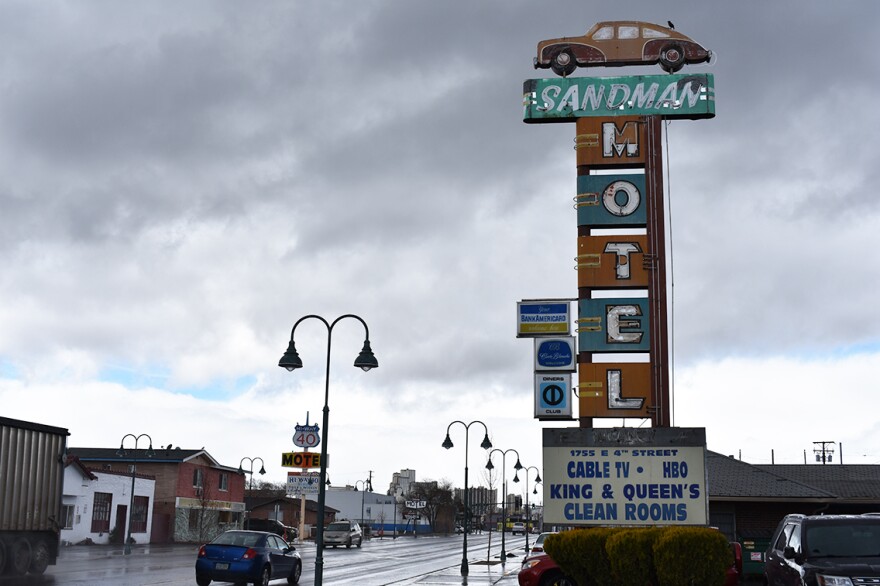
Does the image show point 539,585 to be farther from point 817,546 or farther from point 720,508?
point 720,508

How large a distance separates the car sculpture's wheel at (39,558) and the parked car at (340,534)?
115 feet

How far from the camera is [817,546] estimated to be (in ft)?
46.2

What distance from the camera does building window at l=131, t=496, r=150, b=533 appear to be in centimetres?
6172

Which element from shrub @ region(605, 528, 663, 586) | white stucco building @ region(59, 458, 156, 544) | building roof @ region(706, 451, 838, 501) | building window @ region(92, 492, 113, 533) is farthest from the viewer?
building window @ region(92, 492, 113, 533)

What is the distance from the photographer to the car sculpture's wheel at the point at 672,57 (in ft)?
88.0

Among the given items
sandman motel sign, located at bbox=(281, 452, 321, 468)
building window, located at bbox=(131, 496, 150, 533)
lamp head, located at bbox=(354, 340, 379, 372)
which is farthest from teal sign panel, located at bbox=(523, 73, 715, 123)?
building window, located at bbox=(131, 496, 150, 533)

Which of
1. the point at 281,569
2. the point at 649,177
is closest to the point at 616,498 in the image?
the point at 649,177

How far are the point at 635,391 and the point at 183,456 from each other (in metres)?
49.4

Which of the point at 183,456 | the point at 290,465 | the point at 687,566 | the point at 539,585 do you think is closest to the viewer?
the point at 687,566

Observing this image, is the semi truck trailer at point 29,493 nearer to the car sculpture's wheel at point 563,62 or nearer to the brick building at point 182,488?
the car sculpture's wheel at point 563,62

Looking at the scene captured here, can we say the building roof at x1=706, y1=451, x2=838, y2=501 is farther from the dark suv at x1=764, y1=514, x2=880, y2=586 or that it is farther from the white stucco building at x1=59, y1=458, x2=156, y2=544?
the white stucco building at x1=59, y1=458, x2=156, y2=544

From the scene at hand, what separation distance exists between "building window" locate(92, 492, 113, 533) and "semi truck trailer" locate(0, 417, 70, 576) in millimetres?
29342

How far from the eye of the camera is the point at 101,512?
57.8 metres

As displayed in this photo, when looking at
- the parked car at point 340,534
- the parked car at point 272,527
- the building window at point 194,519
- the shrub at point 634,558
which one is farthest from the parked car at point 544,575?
the building window at point 194,519
